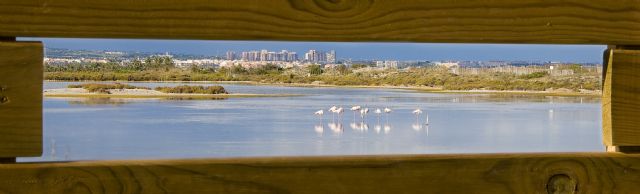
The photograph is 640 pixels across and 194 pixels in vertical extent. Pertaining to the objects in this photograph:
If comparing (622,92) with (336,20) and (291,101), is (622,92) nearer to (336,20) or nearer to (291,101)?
(336,20)

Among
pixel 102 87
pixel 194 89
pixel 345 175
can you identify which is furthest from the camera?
pixel 194 89

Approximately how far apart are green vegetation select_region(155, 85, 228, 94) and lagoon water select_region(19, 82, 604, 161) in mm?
96

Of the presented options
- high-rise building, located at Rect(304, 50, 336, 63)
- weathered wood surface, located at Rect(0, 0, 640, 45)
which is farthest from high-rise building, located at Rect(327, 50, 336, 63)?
weathered wood surface, located at Rect(0, 0, 640, 45)

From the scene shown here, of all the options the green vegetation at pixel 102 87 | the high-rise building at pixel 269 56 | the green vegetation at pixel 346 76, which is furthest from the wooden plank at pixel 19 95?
the green vegetation at pixel 102 87

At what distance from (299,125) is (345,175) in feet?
9.65

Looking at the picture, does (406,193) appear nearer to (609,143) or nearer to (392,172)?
(392,172)

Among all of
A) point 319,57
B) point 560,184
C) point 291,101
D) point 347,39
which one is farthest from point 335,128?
point 347,39

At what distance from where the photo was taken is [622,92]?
1599 millimetres

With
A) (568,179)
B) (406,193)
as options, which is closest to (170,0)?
(406,193)

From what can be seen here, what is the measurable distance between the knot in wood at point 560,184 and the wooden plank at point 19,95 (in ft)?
3.40

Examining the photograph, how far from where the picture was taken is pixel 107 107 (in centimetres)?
488

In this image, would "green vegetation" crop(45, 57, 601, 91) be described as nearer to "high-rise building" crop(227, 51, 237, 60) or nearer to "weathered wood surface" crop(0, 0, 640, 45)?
"high-rise building" crop(227, 51, 237, 60)

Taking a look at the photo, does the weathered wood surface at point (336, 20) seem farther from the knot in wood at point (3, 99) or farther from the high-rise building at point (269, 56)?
the high-rise building at point (269, 56)

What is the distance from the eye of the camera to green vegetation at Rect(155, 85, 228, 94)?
3.71 meters
